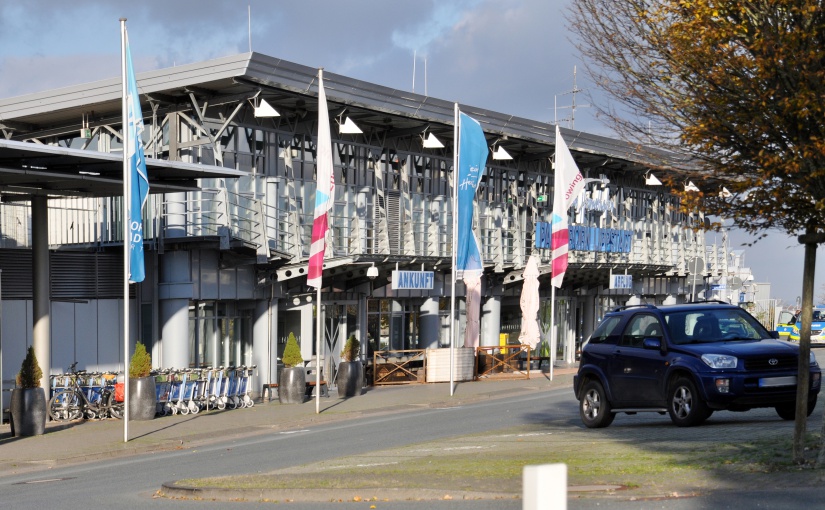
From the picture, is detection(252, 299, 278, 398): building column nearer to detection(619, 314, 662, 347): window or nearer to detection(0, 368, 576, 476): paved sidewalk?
detection(0, 368, 576, 476): paved sidewalk

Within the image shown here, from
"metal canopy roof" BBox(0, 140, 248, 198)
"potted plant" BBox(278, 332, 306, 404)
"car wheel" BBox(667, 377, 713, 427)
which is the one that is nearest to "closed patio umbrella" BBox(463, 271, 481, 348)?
"potted plant" BBox(278, 332, 306, 404)

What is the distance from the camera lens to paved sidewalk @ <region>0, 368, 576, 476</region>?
61.5ft

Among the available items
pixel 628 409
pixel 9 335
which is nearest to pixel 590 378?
pixel 628 409

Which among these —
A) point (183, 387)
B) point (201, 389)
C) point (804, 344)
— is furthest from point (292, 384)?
point (804, 344)

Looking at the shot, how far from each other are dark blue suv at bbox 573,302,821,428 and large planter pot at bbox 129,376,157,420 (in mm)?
9306

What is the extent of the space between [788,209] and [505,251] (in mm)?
29725

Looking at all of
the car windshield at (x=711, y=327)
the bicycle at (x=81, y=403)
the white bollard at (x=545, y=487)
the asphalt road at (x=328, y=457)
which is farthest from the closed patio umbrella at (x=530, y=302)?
the white bollard at (x=545, y=487)

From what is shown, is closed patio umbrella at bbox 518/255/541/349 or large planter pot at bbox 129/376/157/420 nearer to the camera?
large planter pot at bbox 129/376/157/420

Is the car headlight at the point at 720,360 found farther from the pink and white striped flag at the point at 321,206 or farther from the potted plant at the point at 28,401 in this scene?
the potted plant at the point at 28,401

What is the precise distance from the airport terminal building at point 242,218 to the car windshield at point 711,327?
5636 mm

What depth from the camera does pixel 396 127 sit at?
1383 inches

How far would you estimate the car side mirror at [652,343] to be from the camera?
55.0ft

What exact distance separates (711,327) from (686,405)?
60.2 inches

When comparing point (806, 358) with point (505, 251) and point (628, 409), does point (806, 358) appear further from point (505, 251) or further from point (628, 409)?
point (505, 251)
